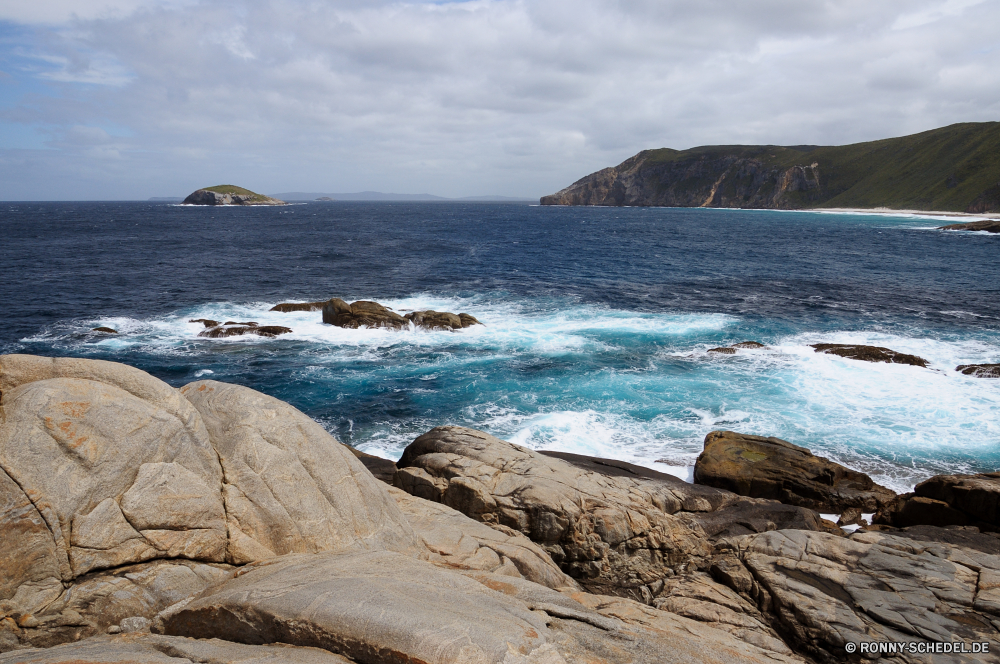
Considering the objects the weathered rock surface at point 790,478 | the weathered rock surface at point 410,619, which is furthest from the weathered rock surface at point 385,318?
the weathered rock surface at point 410,619

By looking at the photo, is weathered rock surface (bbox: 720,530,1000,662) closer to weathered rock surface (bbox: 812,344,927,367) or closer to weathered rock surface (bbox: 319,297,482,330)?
weathered rock surface (bbox: 812,344,927,367)

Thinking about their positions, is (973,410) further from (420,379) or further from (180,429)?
(180,429)

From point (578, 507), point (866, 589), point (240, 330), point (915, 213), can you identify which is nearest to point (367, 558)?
point (578, 507)

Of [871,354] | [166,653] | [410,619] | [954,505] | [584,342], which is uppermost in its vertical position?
[410,619]

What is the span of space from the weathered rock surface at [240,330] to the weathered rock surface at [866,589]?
30.4 metres

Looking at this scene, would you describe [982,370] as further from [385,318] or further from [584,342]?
[385,318]

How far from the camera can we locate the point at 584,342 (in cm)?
3341

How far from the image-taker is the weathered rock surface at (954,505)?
48.6 ft

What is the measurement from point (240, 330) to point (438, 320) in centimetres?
1292

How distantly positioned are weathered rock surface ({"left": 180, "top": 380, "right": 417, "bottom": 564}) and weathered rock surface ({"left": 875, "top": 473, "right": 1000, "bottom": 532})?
14.7 meters

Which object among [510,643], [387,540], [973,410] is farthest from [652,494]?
[973,410]

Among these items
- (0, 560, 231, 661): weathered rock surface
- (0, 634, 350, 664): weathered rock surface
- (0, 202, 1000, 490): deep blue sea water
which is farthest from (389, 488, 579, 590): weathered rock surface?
(0, 202, 1000, 490): deep blue sea water

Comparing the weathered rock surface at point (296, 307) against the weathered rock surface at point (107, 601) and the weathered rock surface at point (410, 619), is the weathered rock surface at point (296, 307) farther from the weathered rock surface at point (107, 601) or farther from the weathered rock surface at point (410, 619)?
the weathered rock surface at point (410, 619)

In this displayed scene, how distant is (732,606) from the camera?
10.7 metres
